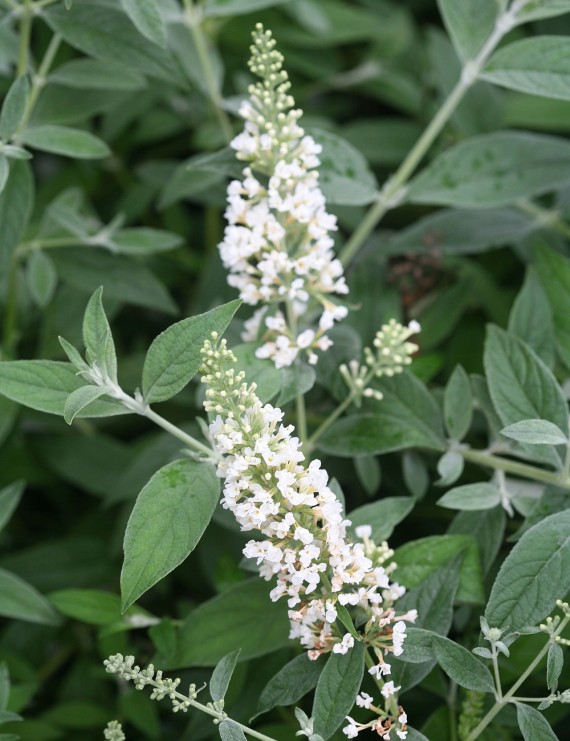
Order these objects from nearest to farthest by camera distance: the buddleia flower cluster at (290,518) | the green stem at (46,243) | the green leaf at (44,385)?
the buddleia flower cluster at (290,518) → the green leaf at (44,385) → the green stem at (46,243)

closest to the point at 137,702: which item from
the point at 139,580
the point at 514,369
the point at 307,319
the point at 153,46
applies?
the point at 139,580

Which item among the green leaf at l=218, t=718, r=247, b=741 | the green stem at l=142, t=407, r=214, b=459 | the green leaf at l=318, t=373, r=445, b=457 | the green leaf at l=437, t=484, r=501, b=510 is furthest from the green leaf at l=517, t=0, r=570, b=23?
the green leaf at l=218, t=718, r=247, b=741

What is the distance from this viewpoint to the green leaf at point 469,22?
1.23m

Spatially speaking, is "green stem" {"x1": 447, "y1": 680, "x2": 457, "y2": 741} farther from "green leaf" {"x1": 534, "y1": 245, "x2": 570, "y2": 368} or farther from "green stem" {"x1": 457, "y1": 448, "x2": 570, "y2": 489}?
"green leaf" {"x1": 534, "y1": 245, "x2": 570, "y2": 368}

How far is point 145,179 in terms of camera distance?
161cm

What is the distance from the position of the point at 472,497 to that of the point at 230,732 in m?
0.38

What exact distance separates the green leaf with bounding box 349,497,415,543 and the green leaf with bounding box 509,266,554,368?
1.02ft

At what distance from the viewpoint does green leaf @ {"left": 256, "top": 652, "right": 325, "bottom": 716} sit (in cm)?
88

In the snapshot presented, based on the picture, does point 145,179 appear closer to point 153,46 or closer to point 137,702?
point 153,46

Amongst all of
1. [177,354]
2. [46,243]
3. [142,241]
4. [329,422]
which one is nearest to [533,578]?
[329,422]

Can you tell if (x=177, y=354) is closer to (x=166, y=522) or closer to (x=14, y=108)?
(x=166, y=522)

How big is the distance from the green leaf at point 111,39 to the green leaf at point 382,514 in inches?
24.9

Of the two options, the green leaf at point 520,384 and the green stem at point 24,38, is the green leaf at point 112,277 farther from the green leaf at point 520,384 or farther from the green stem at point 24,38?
the green leaf at point 520,384

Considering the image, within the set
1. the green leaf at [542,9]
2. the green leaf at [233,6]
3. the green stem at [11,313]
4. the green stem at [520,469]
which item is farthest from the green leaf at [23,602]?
the green leaf at [542,9]
